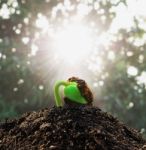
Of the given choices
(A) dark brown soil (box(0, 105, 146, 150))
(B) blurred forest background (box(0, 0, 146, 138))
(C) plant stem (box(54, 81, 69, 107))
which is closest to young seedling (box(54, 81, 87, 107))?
(C) plant stem (box(54, 81, 69, 107))

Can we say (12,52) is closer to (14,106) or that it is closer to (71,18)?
(14,106)

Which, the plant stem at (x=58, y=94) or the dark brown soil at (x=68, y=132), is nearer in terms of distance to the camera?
the dark brown soil at (x=68, y=132)

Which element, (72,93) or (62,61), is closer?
(72,93)

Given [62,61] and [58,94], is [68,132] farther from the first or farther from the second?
[62,61]

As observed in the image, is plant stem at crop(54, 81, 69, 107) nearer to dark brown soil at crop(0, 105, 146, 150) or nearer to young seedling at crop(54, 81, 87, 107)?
young seedling at crop(54, 81, 87, 107)

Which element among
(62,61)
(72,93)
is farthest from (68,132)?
(62,61)

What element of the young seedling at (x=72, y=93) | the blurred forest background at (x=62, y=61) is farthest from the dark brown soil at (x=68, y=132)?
the blurred forest background at (x=62, y=61)

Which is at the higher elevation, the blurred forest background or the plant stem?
the blurred forest background

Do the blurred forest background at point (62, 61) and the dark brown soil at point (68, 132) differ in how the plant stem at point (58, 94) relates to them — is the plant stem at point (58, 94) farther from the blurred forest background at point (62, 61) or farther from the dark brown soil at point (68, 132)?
the blurred forest background at point (62, 61)
